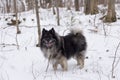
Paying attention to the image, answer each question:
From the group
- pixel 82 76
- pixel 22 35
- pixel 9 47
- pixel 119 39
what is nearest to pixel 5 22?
pixel 22 35

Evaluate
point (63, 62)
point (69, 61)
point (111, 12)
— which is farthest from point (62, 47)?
point (111, 12)

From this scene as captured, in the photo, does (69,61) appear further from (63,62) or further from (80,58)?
(63,62)

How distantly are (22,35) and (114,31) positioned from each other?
4052 millimetres

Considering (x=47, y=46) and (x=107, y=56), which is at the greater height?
(x=47, y=46)

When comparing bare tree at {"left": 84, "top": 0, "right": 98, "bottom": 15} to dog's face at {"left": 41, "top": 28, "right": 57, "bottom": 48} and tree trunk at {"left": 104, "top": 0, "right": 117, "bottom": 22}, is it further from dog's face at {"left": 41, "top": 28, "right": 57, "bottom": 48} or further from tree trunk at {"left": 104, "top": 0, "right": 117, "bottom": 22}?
dog's face at {"left": 41, "top": 28, "right": 57, "bottom": 48}

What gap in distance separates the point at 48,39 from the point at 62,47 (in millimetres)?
601

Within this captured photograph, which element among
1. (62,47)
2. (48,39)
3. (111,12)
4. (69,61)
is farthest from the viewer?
(111,12)

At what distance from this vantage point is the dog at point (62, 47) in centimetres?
676

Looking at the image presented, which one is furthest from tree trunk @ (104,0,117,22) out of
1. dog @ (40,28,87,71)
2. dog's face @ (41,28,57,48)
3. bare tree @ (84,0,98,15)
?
dog's face @ (41,28,57,48)

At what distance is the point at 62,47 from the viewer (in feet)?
23.4

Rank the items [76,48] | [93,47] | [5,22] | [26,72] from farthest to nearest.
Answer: [5,22] < [93,47] < [76,48] < [26,72]

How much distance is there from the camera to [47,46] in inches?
267

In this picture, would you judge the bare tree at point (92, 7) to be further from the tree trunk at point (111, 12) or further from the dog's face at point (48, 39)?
the dog's face at point (48, 39)

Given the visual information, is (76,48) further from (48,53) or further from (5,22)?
(5,22)
